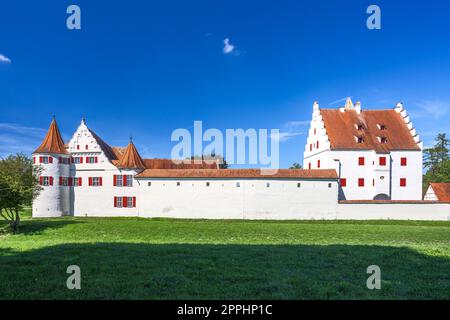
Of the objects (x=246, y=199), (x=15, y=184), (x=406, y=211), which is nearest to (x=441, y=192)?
(x=406, y=211)

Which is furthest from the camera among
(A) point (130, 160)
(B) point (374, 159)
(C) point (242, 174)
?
(B) point (374, 159)

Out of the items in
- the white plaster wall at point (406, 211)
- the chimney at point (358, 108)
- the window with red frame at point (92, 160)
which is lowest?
the white plaster wall at point (406, 211)

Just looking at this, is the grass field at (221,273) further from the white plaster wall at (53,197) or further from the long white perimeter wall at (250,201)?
the white plaster wall at (53,197)

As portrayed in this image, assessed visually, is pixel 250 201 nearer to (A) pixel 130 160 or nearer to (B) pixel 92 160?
(A) pixel 130 160

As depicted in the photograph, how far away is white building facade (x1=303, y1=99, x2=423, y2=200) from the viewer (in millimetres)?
34969

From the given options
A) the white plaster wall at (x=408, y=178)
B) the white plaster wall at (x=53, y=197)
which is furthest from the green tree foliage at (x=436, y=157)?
the white plaster wall at (x=53, y=197)

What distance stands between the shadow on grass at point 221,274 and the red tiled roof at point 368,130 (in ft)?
91.6

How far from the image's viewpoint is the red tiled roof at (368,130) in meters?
35.7

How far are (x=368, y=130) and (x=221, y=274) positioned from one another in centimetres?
3587

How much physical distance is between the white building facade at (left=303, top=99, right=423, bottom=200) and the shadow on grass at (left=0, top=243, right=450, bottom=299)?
26.6 metres

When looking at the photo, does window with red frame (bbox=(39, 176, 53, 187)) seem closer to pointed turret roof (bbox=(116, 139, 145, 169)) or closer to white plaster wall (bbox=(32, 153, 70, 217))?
white plaster wall (bbox=(32, 153, 70, 217))

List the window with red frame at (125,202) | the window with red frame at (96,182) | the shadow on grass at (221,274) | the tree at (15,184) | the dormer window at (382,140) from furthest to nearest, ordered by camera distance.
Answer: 1. the dormer window at (382,140)
2. the window with red frame at (96,182)
3. the window with red frame at (125,202)
4. the tree at (15,184)
5. the shadow on grass at (221,274)

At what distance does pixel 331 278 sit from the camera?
6590mm

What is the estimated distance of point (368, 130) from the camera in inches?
1464
